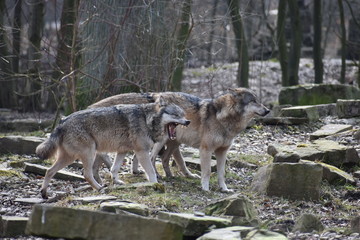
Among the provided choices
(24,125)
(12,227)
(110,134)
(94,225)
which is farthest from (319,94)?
(94,225)

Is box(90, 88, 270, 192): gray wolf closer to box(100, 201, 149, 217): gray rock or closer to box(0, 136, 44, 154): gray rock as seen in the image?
box(0, 136, 44, 154): gray rock

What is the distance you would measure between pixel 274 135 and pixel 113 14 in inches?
171

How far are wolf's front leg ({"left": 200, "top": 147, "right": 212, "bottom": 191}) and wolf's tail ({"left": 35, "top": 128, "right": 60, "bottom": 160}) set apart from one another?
224 cm

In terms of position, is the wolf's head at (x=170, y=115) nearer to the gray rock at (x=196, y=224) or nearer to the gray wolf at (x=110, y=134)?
the gray wolf at (x=110, y=134)

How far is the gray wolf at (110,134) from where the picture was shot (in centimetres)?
880

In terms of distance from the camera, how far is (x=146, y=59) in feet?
47.6

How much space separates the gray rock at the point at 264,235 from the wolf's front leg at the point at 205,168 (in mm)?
3704

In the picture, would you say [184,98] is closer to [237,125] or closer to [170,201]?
[237,125]

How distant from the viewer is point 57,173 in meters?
10.1

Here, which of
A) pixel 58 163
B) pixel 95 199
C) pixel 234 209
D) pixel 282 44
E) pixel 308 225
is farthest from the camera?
pixel 282 44

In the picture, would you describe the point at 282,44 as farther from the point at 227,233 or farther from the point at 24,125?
the point at 227,233

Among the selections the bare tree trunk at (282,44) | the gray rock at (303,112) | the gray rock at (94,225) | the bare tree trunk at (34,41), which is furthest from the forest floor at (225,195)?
the bare tree trunk at (34,41)

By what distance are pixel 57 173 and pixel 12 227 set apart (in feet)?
11.1

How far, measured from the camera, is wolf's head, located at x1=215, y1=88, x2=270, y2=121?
9953 mm
